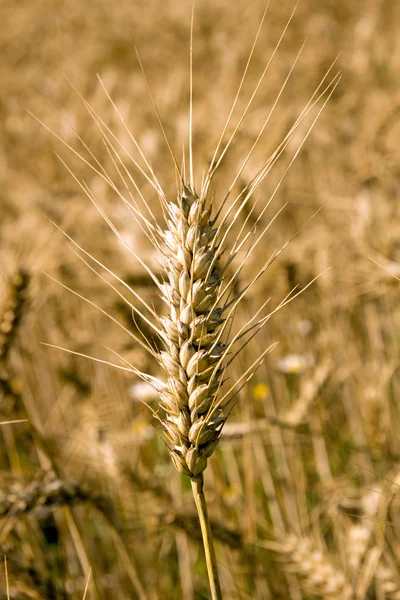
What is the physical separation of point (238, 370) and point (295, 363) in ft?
1.52

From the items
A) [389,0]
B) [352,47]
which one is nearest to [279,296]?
[352,47]

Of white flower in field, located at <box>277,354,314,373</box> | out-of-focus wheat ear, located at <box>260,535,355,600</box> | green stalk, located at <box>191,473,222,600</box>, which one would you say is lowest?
out-of-focus wheat ear, located at <box>260,535,355,600</box>

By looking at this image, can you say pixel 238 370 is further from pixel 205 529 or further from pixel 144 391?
pixel 205 529

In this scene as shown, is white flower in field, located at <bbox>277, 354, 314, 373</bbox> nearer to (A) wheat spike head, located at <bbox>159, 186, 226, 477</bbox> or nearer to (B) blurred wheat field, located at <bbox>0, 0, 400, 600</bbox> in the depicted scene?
(B) blurred wheat field, located at <bbox>0, 0, 400, 600</bbox>

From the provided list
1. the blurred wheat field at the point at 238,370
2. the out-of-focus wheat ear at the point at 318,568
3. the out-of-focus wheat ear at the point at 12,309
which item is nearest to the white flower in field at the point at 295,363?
the blurred wheat field at the point at 238,370

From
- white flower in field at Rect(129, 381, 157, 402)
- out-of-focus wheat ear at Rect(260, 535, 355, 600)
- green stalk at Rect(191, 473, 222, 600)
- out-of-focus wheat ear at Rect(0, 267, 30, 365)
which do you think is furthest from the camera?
white flower in field at Rect(129, 381, 157, 402)

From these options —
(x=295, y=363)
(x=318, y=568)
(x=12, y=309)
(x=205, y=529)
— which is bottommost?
(x=318, y=568)

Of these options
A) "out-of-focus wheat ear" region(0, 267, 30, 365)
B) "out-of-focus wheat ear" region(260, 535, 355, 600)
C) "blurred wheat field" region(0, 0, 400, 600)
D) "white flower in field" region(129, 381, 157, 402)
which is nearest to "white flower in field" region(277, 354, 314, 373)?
"blurred wheat field" region(0, 0, 400, 600)

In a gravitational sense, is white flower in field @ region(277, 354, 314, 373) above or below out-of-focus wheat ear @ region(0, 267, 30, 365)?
below

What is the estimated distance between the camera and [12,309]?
56.6 inches

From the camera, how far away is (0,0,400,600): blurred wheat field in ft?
4.70

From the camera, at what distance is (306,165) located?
3.76 meters

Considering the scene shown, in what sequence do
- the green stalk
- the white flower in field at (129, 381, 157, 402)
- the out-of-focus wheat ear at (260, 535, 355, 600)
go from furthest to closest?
the white flower in field at (129, 381, 157, 402)
the out-of-focus wheat ear at (260, 535, 355, 600)
the green stalk

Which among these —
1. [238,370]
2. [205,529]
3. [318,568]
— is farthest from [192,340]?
[238,370]
